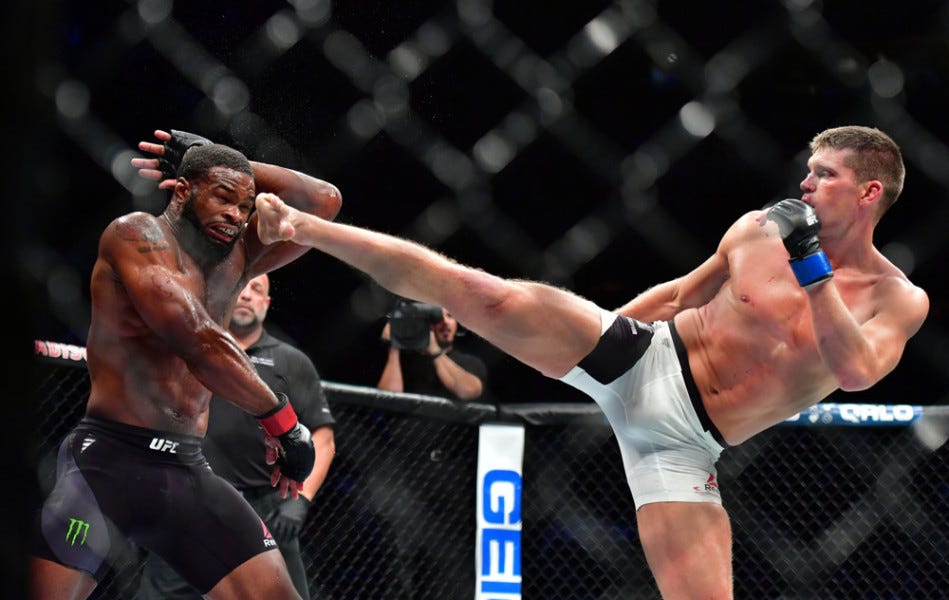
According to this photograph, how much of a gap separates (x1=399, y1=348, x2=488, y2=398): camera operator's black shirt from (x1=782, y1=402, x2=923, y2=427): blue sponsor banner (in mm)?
1074

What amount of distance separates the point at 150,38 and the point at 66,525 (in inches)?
81.5

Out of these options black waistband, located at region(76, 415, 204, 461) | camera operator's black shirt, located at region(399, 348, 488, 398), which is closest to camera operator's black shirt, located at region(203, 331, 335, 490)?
camera operator's black shirt, located at region(399, 348, 488, 398)

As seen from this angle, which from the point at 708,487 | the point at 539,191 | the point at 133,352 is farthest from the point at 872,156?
the point at 539,191

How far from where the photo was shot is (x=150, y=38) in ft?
12.3

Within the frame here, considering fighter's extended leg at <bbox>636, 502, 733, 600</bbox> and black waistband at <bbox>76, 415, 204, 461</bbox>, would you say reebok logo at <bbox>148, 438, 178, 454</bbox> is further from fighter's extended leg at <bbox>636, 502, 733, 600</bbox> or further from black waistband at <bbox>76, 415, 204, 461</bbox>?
fighter's extended leg at <bbox>636, 502, 733, 600</bbox>

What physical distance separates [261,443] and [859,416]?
1.91 metres

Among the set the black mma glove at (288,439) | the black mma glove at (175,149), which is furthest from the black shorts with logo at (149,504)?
the black mma glove at (175,149)

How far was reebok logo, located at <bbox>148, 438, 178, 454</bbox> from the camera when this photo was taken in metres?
2.39

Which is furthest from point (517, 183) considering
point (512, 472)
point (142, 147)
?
point (142, 147)

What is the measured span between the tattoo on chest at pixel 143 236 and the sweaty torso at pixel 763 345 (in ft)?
4.05

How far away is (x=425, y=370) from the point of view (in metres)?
3.72

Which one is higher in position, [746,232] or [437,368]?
[437,368]

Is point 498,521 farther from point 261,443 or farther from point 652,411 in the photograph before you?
point 652,411

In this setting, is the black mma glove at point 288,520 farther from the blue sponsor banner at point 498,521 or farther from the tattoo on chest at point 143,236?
the tattoo on chest at point 143,236
